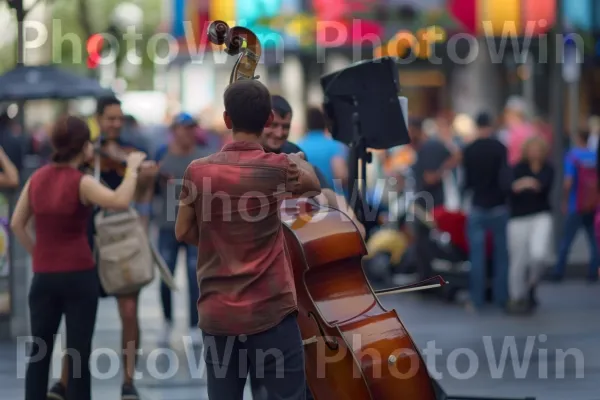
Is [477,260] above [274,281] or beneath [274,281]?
beneath

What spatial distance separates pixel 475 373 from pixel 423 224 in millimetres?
4689

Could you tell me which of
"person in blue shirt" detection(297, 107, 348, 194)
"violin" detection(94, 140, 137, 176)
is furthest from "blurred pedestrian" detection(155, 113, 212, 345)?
"violin" detection(94, 140, 137, 176)

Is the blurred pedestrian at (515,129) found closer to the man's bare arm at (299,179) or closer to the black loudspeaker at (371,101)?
the black loudspeaker at (371,101)

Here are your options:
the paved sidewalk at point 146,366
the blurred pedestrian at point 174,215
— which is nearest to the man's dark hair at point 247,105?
the paved sidewalk at point 146,366

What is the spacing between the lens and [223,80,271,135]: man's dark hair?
17.4 ft

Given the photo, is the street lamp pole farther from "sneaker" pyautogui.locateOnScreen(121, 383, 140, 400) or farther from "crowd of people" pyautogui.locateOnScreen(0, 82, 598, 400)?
"sneaker" pyautogui.locateOnScreen(121, 383, 140, 400)

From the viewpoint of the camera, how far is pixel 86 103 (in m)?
51.5

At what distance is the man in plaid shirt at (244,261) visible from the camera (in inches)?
208

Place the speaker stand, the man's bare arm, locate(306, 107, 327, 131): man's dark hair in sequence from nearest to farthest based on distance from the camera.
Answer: the man's bare arm → the speaker stand → locate(306, 107, 327, 131): man's dark hair

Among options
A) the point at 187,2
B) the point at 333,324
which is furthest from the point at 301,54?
the point at 333,324

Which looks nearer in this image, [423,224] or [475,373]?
[475,373]

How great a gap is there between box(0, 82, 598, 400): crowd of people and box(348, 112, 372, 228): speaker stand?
22 centimetres

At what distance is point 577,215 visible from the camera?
1543 cm

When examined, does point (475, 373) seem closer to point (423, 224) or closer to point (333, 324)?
point (333, 324)
